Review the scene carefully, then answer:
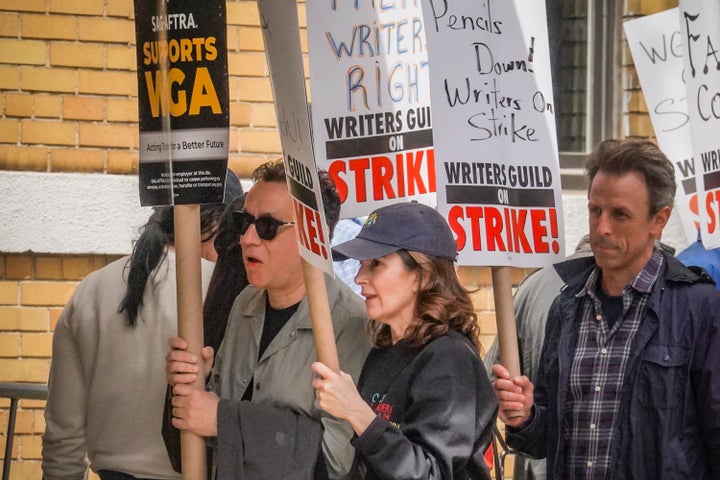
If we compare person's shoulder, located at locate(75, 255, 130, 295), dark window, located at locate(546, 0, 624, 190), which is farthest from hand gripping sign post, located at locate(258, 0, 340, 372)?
dark window, located at locate(546, 0, 624, 190)

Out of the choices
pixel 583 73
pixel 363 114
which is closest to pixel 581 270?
pixel 363 114

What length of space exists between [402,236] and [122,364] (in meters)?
1.13

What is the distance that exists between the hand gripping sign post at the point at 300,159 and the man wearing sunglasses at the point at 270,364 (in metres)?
0.25

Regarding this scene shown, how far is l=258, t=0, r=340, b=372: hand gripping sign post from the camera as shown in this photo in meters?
3.24

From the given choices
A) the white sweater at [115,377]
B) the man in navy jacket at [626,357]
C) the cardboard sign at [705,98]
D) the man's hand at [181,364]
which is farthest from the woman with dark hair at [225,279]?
the cardboard sign at [705,98]

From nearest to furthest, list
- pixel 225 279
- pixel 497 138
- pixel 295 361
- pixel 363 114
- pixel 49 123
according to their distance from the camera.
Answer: pixel 295 361, pixel 497 138, pixel 225 279, pixel 363 114, pixel 49 123

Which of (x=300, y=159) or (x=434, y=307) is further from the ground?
(x=300, y=159)

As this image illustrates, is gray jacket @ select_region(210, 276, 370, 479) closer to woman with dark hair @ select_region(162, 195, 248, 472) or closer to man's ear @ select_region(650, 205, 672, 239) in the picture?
woman with dark hair @ select_region(162, 195, 248, 472)

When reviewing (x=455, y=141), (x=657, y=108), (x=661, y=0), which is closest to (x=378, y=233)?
(x=455, y=141)

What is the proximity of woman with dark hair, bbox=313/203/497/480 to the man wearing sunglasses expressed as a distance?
13cm

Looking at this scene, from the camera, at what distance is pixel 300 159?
3305 mm

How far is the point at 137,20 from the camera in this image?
11.7 feet

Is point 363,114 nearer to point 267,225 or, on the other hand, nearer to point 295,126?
point 267,225

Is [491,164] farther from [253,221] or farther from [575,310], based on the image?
[253,221]
